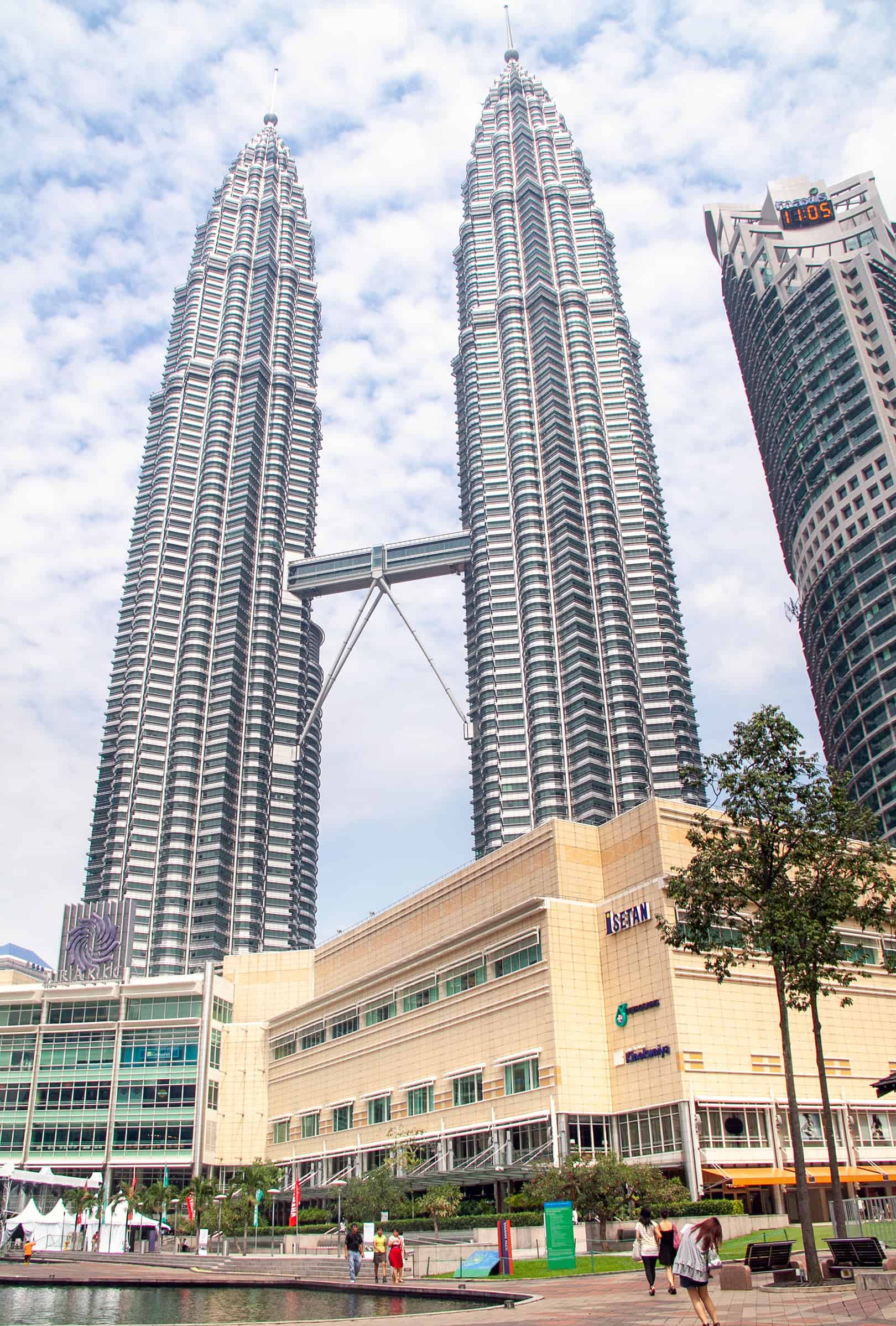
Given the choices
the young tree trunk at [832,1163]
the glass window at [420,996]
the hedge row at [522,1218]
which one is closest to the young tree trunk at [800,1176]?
the young tree trunk at [832,1163]

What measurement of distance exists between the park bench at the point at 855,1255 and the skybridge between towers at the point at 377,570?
141876 mm

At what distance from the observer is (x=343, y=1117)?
91.6 metres

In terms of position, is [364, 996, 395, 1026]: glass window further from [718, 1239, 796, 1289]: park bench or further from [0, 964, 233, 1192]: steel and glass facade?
[718, 1239, 796, 1289]: park bench

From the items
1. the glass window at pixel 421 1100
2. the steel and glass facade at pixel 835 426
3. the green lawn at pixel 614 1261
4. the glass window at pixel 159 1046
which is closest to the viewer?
the green lawn at pixel 614 1261

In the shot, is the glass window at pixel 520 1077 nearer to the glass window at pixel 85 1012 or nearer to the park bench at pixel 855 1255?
the park bench at pixel 855 1255

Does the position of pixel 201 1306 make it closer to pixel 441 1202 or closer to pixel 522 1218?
pixel 522 1218

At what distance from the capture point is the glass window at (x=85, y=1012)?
356ft

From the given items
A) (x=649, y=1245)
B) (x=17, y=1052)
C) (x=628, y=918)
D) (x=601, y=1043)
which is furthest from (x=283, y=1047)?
(x=649, y=1245)

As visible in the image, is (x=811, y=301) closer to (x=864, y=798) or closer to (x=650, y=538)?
(x=650, y=538)

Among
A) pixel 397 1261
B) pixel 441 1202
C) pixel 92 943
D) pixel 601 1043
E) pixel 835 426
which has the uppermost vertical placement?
pixel 835 426

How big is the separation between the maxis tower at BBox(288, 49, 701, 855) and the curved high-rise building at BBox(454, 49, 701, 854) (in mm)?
273

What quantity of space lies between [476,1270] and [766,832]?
20.1m

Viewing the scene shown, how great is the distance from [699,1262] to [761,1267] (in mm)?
12074

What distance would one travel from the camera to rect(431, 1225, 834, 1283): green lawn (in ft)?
125
